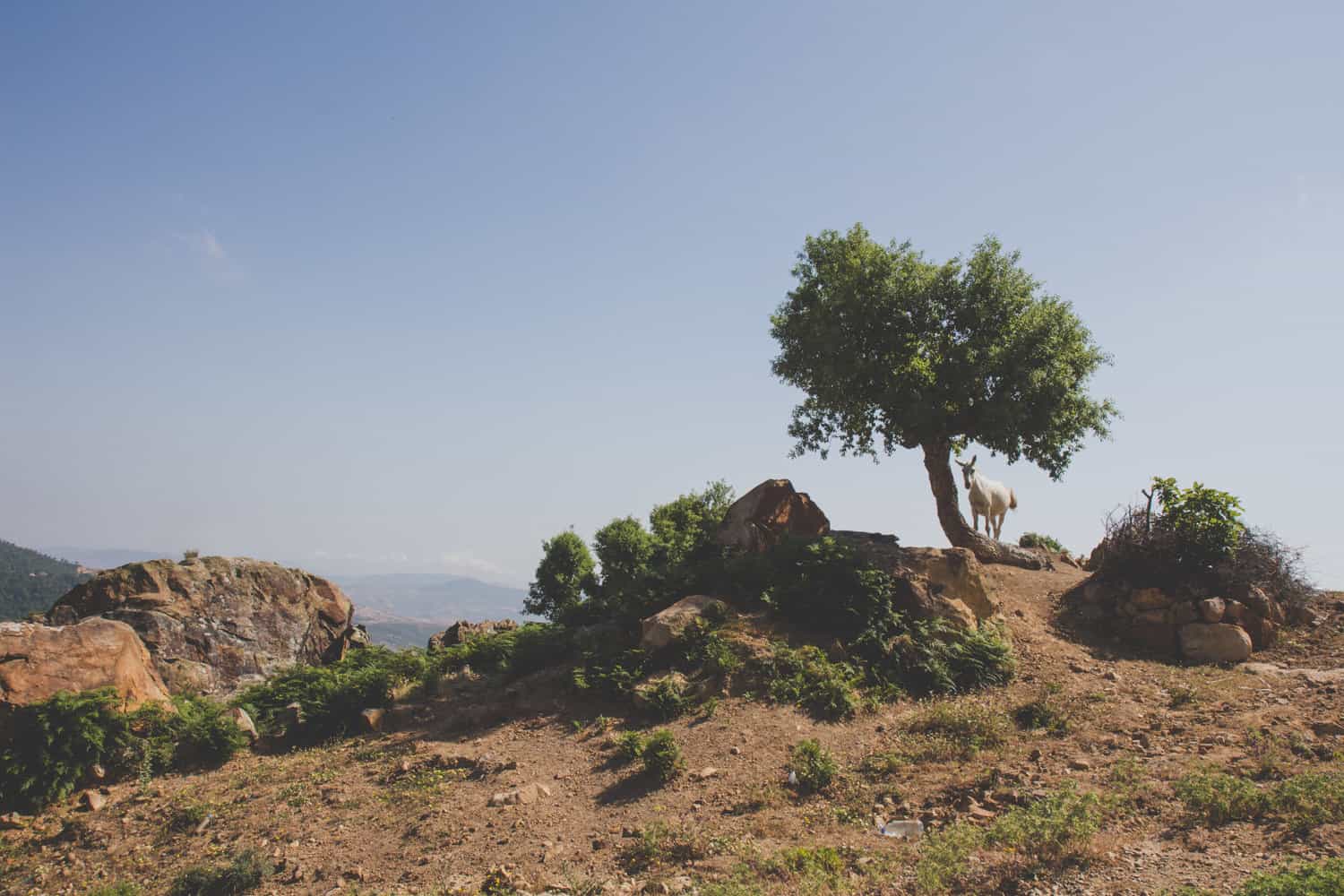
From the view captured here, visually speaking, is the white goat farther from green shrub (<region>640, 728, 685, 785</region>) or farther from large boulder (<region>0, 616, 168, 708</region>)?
large boulder (<region>0, 616, 168, 708</region>)

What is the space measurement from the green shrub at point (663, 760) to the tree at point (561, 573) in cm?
3138

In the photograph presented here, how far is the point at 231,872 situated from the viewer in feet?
24.7

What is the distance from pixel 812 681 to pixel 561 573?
31.1 meters

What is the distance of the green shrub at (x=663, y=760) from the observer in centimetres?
933

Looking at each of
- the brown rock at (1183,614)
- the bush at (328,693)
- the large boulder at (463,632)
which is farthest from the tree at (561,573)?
the brown rock at (1183,614)

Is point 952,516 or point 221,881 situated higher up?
point 952,516

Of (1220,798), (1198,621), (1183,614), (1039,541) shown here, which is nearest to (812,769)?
(1220,798)

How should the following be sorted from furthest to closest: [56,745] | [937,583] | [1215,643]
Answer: [937,583] < [1215,643] < [56,745]

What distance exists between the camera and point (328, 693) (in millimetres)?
12328

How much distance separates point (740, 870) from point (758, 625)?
652cm

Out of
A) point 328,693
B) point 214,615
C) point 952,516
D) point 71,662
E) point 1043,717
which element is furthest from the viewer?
point 952,516

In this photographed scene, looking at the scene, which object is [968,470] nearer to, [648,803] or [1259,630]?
[1259,630]

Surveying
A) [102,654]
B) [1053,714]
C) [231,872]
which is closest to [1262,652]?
[1053,714]

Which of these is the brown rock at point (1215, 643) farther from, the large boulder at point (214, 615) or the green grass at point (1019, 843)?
the large boulder at point (214, 615)
